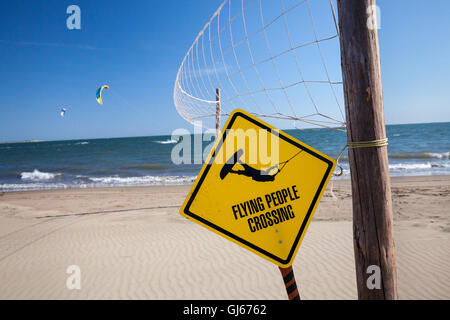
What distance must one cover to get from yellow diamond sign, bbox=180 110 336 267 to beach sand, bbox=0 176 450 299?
8.67 ft

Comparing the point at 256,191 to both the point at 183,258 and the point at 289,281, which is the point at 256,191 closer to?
the point at 289,281

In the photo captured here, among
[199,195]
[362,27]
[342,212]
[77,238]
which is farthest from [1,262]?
[342,212]

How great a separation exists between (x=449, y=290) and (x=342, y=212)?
12.1 ft

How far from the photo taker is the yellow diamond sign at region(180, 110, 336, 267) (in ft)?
3.69

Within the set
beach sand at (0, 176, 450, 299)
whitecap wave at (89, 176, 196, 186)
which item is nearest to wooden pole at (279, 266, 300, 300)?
beach sand at (0, 176, 450, 299)

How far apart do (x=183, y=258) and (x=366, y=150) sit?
3.91 m

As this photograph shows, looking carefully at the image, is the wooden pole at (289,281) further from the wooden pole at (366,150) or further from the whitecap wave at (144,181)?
the whitecap wave at (144,181)

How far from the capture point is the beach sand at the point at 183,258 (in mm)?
3545

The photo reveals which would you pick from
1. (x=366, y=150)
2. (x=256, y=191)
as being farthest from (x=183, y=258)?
(x=366, y=150)

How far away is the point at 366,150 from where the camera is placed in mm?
1230

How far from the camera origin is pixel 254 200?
1.14m

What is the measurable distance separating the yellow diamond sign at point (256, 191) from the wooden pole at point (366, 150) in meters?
0.25
